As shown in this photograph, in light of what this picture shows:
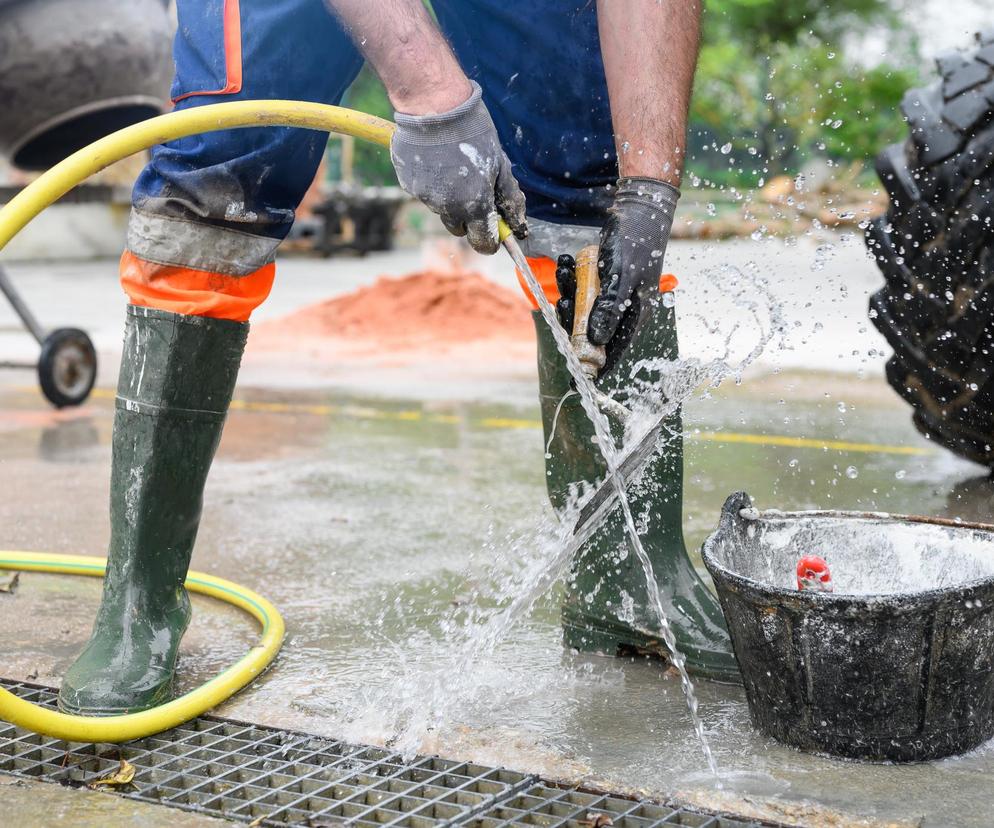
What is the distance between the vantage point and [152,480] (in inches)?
79.3

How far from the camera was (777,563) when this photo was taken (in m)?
2.07

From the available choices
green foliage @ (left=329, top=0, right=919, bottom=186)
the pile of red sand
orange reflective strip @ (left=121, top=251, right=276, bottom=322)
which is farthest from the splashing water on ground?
green foliage @ (left=329, top=0, right=919, bottom=186)

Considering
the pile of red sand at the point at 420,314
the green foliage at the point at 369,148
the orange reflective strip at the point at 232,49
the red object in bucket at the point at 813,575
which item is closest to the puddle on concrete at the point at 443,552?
the red object in bucket at the point at 813,575

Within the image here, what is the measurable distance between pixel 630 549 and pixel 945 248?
1140 millimetres

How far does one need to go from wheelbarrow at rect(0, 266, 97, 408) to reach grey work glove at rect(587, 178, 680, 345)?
302 cm

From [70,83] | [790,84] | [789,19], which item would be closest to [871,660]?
[70,83]

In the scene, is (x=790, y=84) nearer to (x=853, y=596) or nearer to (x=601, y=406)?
(x=601, y=406)

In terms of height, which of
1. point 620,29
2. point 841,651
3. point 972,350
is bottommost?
point 841,651

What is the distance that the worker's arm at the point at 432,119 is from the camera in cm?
173

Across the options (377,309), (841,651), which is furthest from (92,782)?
(377,309)

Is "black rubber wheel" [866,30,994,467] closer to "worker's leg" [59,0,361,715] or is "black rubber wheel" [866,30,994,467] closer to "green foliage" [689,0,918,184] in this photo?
"worker's leg" [59,0,361,715]

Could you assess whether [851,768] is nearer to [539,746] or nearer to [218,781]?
[539,746]

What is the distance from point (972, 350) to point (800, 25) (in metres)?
29.3

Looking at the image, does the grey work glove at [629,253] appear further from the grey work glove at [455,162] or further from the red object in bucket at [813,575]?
the red object in bucket at [813,575]
